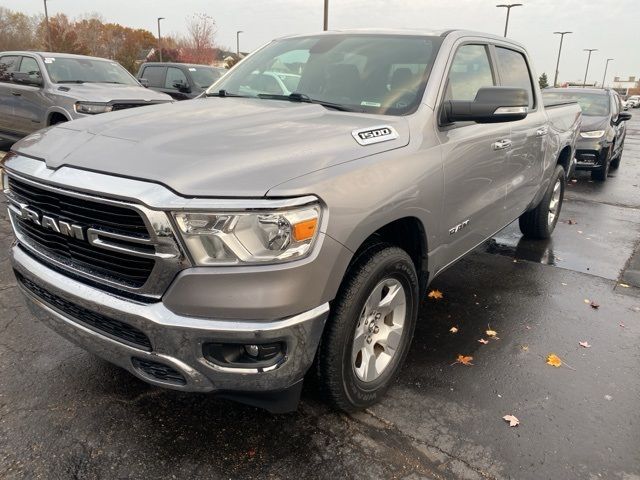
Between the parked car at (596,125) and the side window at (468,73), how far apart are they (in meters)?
6.03

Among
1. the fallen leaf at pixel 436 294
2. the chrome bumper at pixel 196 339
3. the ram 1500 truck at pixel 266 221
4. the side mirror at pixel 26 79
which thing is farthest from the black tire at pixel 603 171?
the side mirror at pixel 26 79

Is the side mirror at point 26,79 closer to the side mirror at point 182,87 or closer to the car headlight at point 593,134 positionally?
the side mirror at point 182,87

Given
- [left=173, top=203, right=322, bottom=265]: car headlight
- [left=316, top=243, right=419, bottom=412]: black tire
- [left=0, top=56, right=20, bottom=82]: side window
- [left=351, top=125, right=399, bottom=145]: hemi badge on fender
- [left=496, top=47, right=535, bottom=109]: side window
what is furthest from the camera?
[left=0, top=56, right=20, bottom=82]: side window

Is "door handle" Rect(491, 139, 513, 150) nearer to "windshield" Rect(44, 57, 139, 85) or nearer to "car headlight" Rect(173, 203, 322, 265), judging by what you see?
"car headlight" Rect(173, 203, 322, 265)

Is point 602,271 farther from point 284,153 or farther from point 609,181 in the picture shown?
point 609,181

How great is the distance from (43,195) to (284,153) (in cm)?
108

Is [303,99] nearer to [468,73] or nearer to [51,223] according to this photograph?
[468,73]

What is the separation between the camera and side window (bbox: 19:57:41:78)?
8627 mm

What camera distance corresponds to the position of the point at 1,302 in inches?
149

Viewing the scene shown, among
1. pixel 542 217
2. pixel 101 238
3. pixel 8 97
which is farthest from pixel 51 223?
pixel 8 97

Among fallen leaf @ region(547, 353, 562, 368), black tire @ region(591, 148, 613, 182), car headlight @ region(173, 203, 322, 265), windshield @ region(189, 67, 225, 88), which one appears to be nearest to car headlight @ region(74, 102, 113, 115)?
windshield @ region(189, 67, 225, 88)

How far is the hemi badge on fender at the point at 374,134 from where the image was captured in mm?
2425

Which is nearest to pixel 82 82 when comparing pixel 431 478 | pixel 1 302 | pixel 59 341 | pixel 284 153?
pixel 1 302

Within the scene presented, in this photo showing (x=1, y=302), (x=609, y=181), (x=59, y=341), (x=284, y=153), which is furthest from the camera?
(x=609, y=181)
